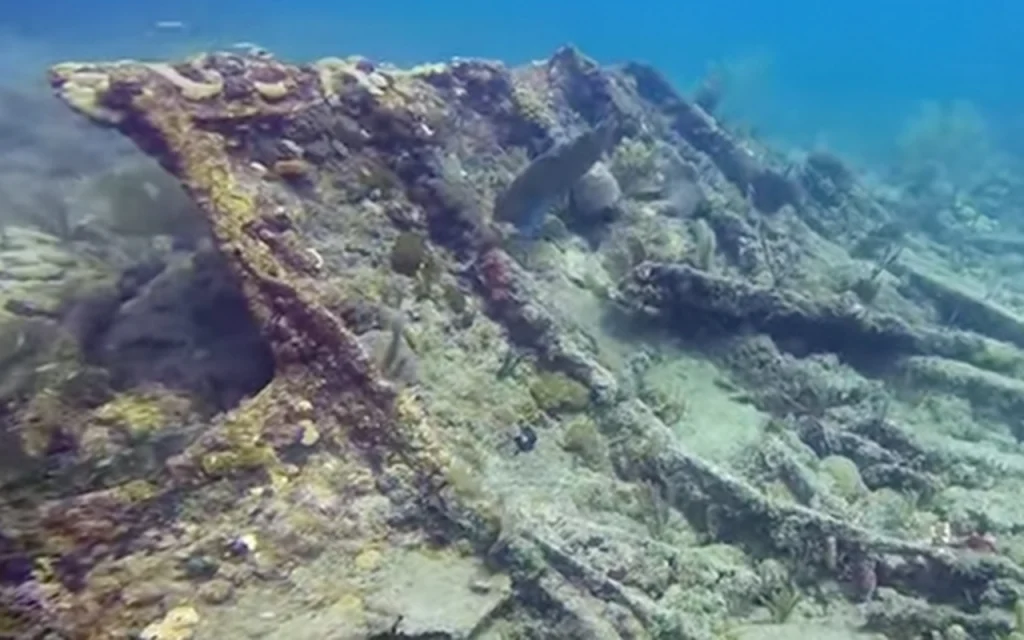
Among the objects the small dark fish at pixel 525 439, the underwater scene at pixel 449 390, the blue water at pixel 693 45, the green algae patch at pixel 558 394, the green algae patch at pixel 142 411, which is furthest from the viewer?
the blue water at pixel 693 45

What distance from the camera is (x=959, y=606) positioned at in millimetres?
6820

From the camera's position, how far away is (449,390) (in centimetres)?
773

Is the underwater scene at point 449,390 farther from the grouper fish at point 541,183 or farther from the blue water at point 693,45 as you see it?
the blue water at point 693,45

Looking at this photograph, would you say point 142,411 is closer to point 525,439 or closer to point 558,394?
point 525,439

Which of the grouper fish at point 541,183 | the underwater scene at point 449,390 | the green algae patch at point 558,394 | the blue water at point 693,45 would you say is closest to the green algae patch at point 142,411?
the underwater scene at point 449,390

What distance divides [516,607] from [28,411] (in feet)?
13.2

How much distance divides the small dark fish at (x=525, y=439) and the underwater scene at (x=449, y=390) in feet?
0.12

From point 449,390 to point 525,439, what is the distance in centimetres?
79

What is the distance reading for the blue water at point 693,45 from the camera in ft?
140

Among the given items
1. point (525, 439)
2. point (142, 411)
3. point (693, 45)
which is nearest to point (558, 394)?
point (525, 439)

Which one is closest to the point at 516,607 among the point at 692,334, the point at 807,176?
the point at 692,334

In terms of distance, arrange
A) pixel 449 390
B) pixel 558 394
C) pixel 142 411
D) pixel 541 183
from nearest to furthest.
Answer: pixel 142 411 < pixel 449 390 < pixel 558 394 < pixel 541 183

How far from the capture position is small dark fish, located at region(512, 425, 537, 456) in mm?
7672

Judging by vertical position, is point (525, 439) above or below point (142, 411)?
above
